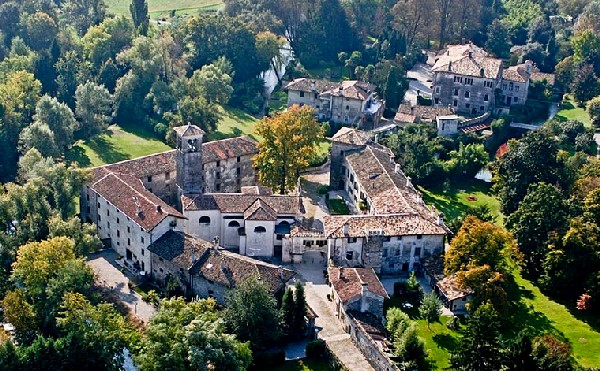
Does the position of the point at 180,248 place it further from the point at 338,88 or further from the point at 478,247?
the point at 338,88

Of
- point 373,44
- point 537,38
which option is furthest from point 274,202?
point 537,38

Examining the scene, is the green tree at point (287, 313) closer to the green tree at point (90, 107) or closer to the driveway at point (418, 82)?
the green tree at point (90, 107)

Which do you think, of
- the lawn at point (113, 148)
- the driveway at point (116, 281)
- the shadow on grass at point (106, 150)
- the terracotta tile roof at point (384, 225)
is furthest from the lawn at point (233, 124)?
the terracotta tile roof at point (384, 225)

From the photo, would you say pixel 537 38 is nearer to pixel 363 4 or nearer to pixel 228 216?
pixel 363 4

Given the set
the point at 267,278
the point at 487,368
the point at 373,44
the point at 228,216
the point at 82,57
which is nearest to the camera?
the point at 487,368

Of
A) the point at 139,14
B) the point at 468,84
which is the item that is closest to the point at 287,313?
the point at 468,84

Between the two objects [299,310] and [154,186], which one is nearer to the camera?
[299,310]
